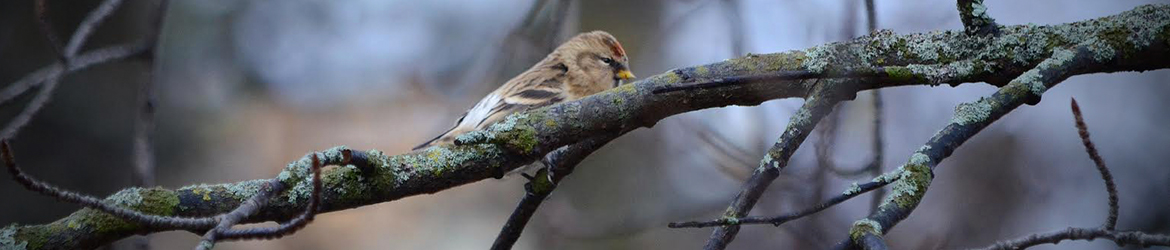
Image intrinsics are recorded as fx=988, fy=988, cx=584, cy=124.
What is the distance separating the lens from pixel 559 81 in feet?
13.3

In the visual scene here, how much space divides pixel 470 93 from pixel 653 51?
3.55 feet

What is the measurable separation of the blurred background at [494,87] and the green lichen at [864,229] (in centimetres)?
157

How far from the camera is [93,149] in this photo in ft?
14.4

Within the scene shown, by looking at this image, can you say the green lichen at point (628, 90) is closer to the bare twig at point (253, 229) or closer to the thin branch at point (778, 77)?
the thin branch at point (778, 77)

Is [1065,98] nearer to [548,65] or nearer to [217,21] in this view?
[548,65]

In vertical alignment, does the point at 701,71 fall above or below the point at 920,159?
above

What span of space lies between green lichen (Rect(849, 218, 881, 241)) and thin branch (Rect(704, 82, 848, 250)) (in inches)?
10.5

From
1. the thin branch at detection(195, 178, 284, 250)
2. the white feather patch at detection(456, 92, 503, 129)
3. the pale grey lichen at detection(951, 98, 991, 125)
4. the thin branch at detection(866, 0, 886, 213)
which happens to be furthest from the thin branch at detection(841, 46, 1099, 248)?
the white feather patch at detection(456, 92, 503, 129)

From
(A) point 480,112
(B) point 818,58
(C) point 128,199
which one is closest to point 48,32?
(C) point 128,199

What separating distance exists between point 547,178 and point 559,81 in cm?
181

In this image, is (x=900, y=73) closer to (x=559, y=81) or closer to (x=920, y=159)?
(x=920, y=159)

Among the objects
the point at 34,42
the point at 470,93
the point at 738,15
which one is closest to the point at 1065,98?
the point at 738,15

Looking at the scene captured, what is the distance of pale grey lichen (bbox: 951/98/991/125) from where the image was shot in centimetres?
187

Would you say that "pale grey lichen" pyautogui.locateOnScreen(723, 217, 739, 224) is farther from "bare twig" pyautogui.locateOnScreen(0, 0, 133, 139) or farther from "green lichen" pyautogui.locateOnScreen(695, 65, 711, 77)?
"bare twig" pyautogui.locateOnScreen(0, 0, 133, 139)
